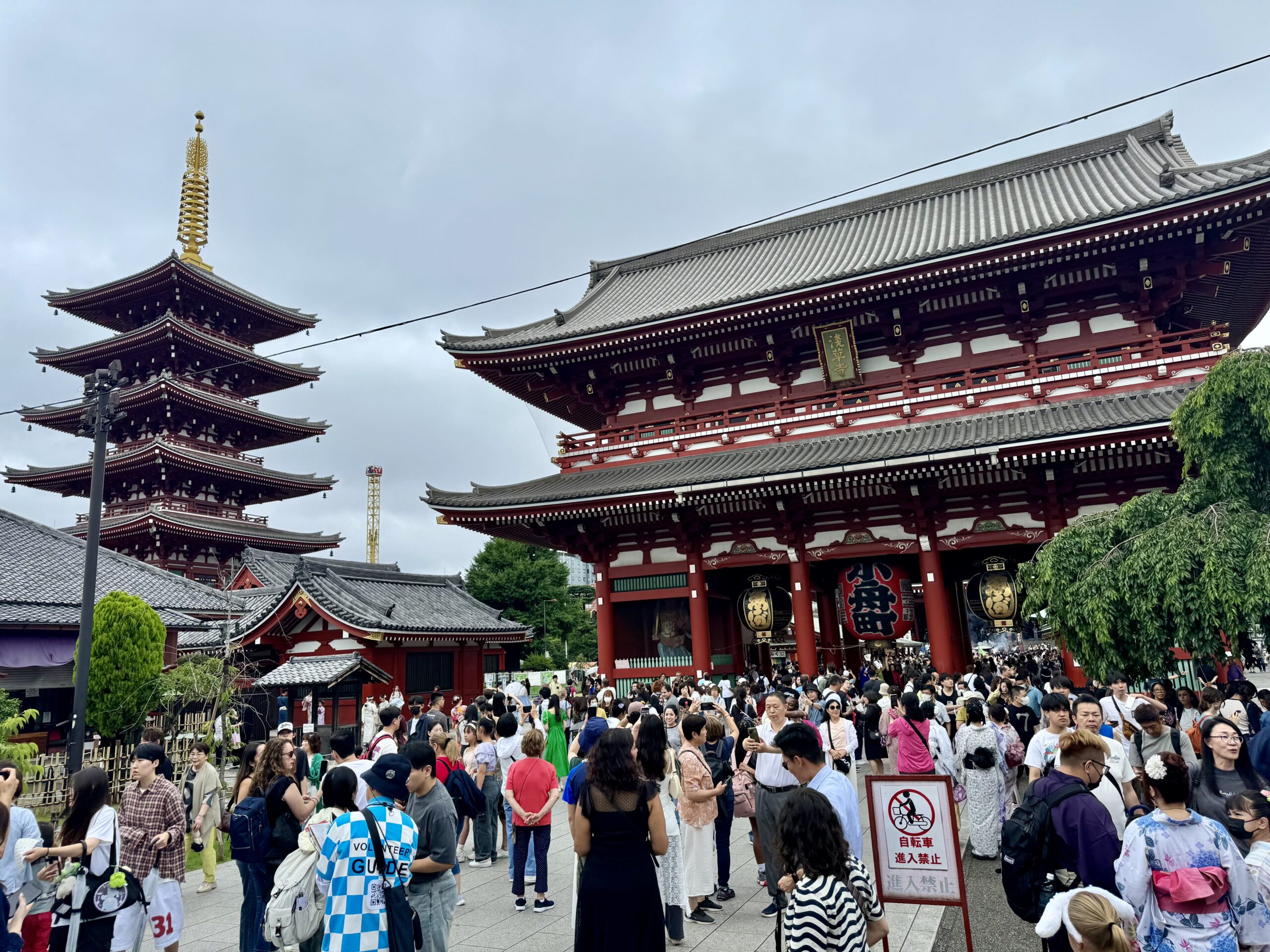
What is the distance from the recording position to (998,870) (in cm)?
772

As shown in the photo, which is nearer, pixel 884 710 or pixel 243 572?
pixel 884 710

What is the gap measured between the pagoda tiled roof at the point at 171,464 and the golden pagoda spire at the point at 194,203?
32.0ft

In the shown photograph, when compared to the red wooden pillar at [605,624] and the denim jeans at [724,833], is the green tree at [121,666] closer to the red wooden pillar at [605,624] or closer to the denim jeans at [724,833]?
the red wooden pillar at [605,624]

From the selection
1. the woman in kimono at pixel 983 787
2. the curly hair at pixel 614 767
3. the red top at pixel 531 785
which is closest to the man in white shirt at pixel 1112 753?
the woman in kimono at pixel 983 787

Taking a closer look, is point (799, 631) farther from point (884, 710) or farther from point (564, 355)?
point (564, 355)

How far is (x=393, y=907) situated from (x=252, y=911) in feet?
7.69

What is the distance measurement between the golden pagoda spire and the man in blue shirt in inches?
1607

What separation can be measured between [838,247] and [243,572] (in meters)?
29.0

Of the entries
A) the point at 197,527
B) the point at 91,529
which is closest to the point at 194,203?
the point at 197,527

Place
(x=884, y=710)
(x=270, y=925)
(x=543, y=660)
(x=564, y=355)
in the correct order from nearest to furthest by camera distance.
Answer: (x=270, y=925), (x=884, y=710), (x=564, y=355), (x=543, y=660)

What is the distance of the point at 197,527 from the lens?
3359 cm

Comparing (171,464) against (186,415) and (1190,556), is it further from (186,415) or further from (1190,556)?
(1190,556)

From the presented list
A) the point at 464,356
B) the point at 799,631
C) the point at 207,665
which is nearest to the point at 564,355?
the point at 464,356

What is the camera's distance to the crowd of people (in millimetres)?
3719
